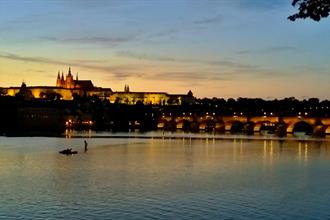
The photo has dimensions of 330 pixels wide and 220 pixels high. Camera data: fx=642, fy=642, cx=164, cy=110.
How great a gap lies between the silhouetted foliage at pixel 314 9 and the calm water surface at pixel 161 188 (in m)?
10.3

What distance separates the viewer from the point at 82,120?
140 metres

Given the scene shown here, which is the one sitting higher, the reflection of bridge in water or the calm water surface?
the reflection of bridge in water

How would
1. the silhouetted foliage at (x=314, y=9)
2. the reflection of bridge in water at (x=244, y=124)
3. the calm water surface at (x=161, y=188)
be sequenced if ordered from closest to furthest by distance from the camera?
the silhouetted foliage at (x=314, y=9) < the calm water surface at (x=161, y=188) < the reflection of bridge in water at (x=244, y=124)

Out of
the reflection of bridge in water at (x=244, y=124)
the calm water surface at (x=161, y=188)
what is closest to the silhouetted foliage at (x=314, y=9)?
the calm water surface at (x=161, y=188)

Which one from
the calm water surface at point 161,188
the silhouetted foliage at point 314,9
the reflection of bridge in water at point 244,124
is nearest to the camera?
the silhouetted foliage at point 314,9

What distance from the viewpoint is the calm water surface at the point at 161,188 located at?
21.4 metres

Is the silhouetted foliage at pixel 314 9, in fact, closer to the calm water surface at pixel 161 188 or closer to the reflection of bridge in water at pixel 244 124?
the calm water surface at pixel 161 188

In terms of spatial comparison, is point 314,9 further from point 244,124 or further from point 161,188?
Result: point 244,124

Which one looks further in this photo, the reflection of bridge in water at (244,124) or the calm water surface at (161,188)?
the reflection of bridge in water at (244,124)

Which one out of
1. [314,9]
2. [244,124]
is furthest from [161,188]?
[244,124]

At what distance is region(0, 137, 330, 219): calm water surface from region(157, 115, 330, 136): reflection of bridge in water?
62.8 m

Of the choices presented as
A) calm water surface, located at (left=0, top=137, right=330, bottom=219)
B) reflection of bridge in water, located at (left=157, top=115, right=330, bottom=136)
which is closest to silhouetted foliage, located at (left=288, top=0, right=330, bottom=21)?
calm water surface, located at (left=0, top=137, right=330, bottom=219)

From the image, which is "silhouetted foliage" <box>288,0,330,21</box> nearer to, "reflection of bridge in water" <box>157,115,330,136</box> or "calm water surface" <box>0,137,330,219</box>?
"calm water surface" <box>0,137,330,219</box>

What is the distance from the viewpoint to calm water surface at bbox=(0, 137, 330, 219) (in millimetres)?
21406
